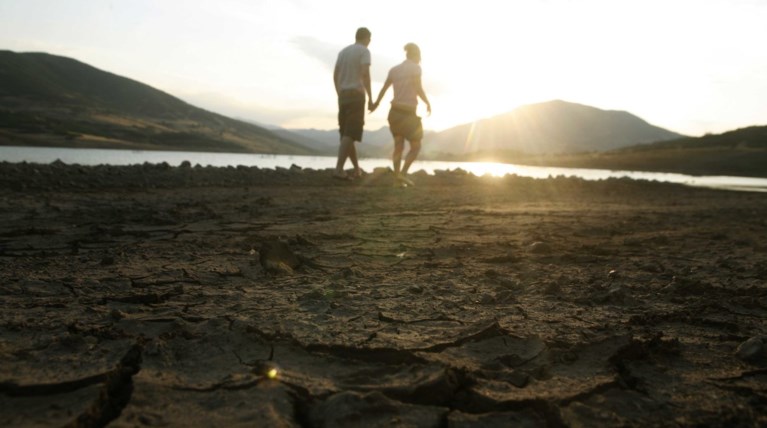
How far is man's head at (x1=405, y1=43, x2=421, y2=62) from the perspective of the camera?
281 inches


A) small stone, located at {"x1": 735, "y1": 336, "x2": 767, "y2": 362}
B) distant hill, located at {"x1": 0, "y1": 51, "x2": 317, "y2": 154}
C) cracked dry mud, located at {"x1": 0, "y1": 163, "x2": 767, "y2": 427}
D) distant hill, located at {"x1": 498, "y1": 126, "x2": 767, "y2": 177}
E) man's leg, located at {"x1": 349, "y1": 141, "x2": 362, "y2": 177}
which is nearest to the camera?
cracked dry mud, located at {"x1": 0, "y1": 163, "x2": 767, "y2": 427}

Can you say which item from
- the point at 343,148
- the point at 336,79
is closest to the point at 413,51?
the point at 336,79

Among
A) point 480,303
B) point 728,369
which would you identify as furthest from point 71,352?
point 728,369

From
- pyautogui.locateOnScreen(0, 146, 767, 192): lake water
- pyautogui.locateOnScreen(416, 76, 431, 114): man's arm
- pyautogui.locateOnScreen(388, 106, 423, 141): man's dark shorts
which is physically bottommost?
pyautogui.locateOnScreen(0, 146, 767, 192): lake water

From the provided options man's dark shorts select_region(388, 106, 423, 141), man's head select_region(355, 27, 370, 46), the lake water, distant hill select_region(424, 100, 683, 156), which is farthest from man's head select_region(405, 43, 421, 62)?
distant hill select_region(424, 100, 683, 156)

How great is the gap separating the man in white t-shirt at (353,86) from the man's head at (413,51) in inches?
26.7

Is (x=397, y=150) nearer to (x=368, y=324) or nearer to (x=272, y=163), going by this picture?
(x=368, y=324)

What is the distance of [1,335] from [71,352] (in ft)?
0.94

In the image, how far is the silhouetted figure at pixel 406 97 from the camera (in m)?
7.06

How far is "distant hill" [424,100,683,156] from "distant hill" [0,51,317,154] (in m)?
73.0

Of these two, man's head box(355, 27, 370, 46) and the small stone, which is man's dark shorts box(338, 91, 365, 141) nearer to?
man's head box(355, 27, 370, 46)

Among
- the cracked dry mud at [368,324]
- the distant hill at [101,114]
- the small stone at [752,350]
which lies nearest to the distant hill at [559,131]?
the distant hill at [101,114]

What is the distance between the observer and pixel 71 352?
1.39 meters

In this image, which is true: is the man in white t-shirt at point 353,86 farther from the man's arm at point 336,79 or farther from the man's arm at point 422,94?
the man's arm at point 422,94
